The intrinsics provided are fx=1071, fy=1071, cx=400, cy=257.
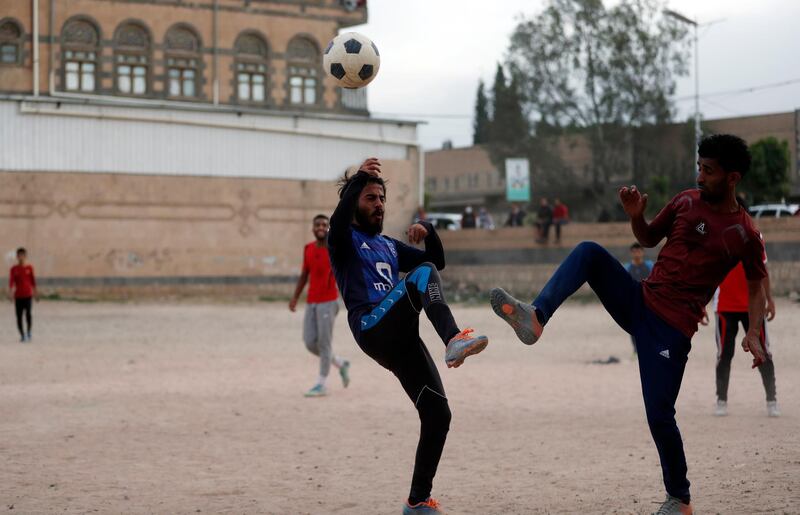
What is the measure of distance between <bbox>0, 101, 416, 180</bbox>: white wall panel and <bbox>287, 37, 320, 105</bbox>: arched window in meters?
4.26

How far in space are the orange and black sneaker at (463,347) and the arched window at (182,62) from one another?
134 ft

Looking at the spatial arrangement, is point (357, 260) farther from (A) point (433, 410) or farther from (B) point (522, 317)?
(B) point (522, 317)

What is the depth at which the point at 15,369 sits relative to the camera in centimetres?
1795

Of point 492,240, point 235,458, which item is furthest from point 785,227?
point 235,458

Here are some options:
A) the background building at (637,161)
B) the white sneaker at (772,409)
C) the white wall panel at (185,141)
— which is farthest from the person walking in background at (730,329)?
the background building at (637,161)

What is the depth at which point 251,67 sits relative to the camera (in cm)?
4622

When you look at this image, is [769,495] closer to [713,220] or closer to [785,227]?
[713,220]

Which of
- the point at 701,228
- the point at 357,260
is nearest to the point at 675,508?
the point at 701,228

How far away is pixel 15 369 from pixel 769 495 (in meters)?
13.9

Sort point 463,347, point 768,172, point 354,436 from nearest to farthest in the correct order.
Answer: point 463,347 < point 354,436 < point 768,172

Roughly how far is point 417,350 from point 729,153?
2317 mm

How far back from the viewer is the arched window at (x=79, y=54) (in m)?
43.1

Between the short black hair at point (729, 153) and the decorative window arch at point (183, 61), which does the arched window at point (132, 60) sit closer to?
the decorative window arch at point (183, 61)

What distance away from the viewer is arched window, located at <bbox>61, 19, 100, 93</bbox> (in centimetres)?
4312
